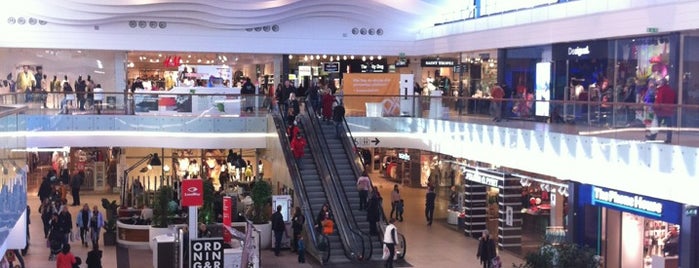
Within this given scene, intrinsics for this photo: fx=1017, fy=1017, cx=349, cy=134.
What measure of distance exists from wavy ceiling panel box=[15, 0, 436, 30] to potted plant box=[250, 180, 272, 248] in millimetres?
14455

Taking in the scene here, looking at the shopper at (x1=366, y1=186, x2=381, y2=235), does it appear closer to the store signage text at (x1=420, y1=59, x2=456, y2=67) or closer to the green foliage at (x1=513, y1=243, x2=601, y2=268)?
the green foliage at (x1=513, y1=243, x2=601, y2=268)

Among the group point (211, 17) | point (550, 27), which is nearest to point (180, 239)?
point (550, 27)

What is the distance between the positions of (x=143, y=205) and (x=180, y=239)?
7.14 m

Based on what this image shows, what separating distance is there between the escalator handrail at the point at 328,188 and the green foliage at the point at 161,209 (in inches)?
143

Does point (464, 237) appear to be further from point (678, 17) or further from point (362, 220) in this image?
point (678, 17)

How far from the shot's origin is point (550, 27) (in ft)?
96.0

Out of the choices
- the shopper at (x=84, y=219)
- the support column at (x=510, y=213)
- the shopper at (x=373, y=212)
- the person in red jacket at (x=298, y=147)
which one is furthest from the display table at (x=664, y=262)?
the shopper at (x=84, y=219)

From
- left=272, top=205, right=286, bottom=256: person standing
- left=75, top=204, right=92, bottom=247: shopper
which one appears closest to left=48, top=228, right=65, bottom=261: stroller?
left=75, top=204, right=92, bottom=247: shopper

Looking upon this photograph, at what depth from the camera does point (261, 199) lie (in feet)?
77.6

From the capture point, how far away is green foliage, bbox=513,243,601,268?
1502cm

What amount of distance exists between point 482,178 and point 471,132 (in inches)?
46.5

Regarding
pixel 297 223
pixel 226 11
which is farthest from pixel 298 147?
pixel 226 11

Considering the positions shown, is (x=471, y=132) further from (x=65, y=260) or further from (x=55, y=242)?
(x=65, y=260)

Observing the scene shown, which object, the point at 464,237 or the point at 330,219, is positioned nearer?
the point at 330,219
